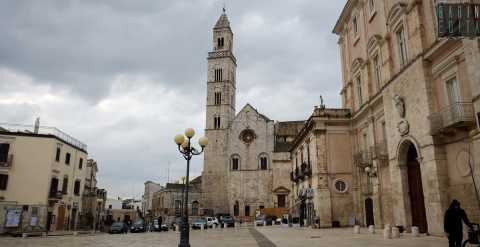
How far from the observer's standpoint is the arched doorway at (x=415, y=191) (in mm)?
17938

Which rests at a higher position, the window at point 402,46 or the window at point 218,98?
the window at point 218,98

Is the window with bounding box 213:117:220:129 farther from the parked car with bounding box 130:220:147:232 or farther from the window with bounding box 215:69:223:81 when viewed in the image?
the parked car with bounding box 130:220:147:232

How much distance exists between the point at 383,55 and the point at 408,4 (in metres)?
3.75

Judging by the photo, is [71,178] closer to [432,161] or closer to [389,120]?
[389,120]

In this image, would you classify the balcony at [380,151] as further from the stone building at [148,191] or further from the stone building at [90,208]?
the stone building at [148,191]

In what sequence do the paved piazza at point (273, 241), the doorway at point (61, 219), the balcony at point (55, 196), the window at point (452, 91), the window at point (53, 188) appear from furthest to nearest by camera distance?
the doorway at point (61, 219), the window at point (53, 188), the balcony at point (55, 196), the window at point (452, 91), the paved piazza at point (273, 241)

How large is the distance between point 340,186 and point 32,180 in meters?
27.3

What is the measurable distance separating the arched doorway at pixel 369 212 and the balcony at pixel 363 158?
2521 mm

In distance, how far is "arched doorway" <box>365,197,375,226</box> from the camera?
24788 mm

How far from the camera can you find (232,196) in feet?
196

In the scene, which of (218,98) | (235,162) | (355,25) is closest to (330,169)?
(355,25)

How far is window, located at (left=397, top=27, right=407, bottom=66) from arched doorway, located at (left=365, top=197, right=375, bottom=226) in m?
10.3

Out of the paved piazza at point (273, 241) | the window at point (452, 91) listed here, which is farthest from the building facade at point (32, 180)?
the window at point (452, 91)

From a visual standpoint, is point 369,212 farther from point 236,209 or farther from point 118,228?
point 236,209
